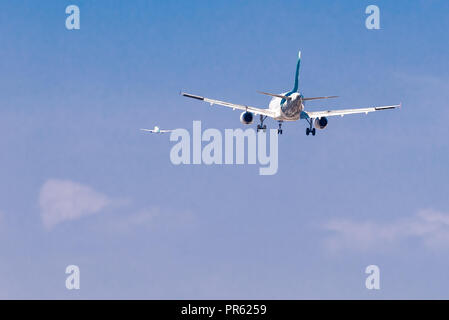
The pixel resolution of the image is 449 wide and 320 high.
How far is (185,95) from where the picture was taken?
19538 centimetres
